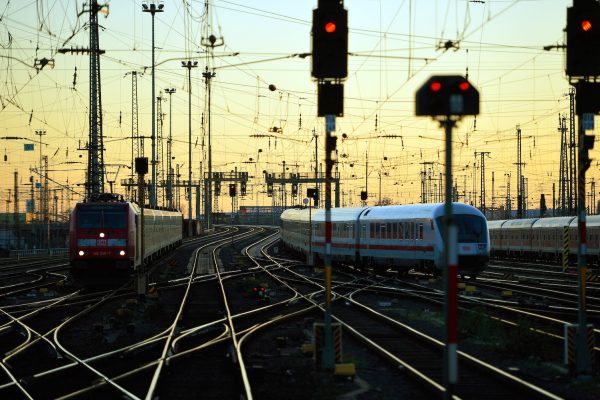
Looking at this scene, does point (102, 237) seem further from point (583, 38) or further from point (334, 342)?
point (583, 38)

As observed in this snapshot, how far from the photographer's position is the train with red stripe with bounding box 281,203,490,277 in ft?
118

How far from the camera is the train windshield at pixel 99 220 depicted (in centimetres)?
3400

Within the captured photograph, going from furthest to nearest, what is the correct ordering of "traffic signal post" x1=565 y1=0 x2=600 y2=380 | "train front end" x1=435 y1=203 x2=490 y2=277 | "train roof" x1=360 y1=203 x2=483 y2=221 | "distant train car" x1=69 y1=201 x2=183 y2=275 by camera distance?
"train roof" x1=360 y1=203 x2=483 y2=221 → "train front end" x1=435 y1=203 x2=490 y2=277 → "distant train car" x1=69 y1=201 x2=183 y2=275 → "traffic signal post" x1=565 y1=0 x2=600 y2=380

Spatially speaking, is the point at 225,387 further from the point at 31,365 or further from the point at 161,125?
the point at 161,125

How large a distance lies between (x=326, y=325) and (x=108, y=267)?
19908 mm

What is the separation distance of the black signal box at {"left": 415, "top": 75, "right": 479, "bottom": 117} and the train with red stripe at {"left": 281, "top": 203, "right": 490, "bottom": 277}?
82.3 ft

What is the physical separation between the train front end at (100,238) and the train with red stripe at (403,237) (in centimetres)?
1172

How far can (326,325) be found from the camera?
15.4 metres

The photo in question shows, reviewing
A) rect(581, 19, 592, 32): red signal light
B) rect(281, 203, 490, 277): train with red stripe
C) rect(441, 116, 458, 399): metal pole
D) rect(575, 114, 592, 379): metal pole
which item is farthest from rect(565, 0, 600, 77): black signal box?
rect(281, 203, 490, 277): train with red stripe

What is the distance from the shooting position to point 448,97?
10.4 meters

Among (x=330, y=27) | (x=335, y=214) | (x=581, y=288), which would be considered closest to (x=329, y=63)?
(x=330, y=27)

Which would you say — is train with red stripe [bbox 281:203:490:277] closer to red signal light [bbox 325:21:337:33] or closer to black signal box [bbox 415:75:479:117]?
red signal light [bbox 325:21:337:33]

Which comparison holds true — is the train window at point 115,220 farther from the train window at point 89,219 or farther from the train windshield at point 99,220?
the train window at point 89,219

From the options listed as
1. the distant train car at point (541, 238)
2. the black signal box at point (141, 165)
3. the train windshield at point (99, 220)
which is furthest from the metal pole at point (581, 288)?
the distant train car at point (541, 238)
